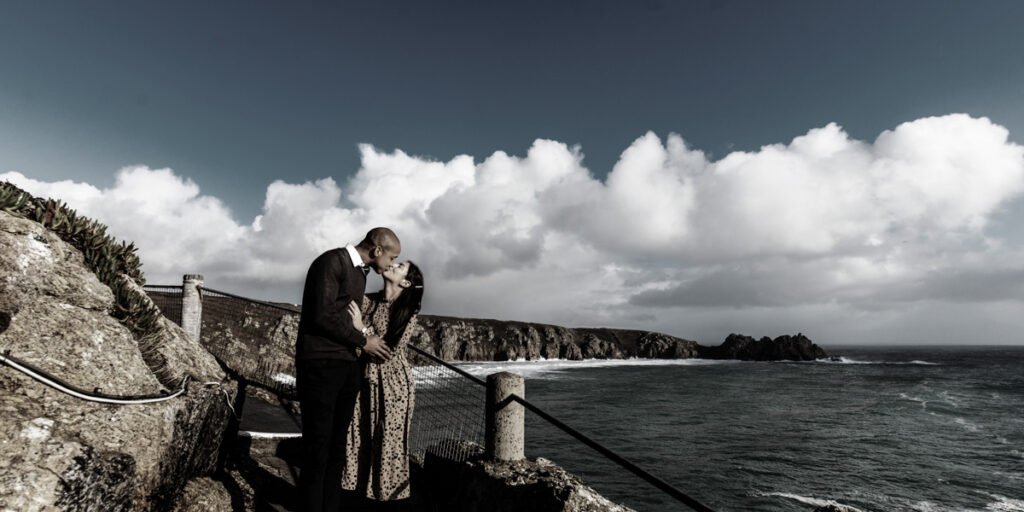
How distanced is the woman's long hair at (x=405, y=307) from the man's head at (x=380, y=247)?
0.35 meters

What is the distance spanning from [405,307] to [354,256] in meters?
0.65

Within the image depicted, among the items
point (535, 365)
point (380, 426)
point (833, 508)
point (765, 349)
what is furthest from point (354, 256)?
point (765, 349)

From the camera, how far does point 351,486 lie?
3.79 meters

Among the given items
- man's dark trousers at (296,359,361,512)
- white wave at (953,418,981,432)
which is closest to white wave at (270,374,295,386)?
man's dark trousers at (296,359,361,512)

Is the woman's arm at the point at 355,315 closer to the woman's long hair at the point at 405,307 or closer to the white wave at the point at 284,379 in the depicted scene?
the woman's long hair at the point at 405,307

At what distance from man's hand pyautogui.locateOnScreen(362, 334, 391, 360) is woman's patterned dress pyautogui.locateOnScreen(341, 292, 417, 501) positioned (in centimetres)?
25

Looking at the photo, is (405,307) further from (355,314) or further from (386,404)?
(386,404)

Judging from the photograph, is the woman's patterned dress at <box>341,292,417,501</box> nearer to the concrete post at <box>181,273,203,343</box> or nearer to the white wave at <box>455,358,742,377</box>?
the concrete post at <box>181,273,203,343</box>

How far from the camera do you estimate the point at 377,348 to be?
133 inches

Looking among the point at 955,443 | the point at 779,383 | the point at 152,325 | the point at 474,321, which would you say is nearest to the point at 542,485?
the point at 152,325

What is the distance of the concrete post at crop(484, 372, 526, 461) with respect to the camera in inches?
169

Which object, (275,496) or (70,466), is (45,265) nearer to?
(70,466)

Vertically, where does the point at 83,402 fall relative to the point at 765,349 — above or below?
above

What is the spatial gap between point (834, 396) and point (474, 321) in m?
60.0
